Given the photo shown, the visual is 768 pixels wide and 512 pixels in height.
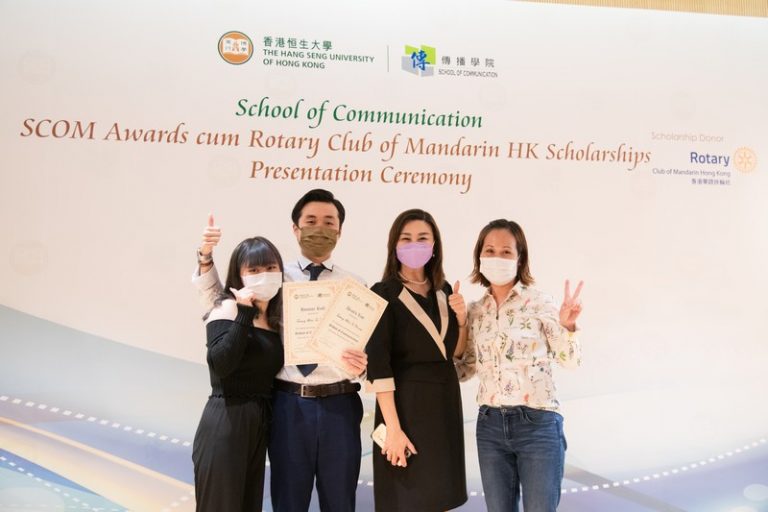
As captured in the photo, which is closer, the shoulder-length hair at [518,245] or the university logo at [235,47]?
the shoulder-length hair at [518,245]

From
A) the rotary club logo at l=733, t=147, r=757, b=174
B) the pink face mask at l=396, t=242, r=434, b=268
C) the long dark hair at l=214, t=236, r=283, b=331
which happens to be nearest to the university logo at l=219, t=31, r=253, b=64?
the long dark hair at l=214, t=236, r=283, b=331

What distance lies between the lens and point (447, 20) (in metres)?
3.28

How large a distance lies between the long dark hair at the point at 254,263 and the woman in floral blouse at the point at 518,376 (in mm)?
789

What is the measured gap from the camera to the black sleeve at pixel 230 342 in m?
2.17

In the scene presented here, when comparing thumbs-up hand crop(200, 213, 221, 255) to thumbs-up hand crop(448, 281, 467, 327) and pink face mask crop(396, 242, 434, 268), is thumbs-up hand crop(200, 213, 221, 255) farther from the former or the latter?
thumbs-up hand crop(448, 281, 467, 327)

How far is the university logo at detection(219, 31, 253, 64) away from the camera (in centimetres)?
310

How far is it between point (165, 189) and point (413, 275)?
1385mm

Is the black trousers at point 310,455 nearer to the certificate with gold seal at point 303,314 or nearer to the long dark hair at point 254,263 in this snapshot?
the certificate with gold seal at point 303,314

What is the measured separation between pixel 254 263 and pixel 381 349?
58 centimetres

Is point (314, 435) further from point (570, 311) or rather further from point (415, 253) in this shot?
point (570, 311)

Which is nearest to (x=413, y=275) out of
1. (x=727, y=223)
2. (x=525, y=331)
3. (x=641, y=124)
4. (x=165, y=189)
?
(x=525, y=331)

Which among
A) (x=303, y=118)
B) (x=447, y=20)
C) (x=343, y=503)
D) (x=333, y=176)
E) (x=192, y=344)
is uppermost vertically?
(x=447, y=20)

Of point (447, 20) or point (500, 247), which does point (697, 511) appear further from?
point (447, 20)

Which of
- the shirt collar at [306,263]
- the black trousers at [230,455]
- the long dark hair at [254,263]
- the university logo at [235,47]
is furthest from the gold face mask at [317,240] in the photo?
the university logo at [235,47]
